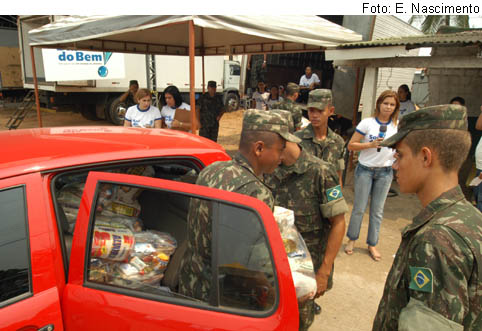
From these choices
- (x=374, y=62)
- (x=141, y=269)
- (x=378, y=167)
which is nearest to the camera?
(x=141, y=269)

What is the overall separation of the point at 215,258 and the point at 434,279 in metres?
0.72

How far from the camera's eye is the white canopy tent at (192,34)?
11.8ft

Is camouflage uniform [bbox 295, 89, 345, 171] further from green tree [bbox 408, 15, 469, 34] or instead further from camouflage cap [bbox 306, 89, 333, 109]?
green tree [bbox 408, 15, 469, 34]

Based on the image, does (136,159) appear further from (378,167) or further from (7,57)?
(7,57)

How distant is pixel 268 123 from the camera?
156 cm

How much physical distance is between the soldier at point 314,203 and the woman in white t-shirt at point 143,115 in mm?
3224

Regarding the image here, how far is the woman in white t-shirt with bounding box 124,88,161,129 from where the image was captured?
4807mm

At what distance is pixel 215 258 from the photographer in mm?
1205

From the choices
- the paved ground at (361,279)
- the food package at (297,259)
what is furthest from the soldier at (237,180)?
the paved ground at (361,279)

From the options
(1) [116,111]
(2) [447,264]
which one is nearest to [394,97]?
(2) [447,264]

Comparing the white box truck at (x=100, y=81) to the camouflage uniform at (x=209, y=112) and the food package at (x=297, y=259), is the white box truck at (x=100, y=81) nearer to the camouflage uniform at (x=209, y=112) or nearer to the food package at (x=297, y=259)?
the camouflage uniform at (x=209, y=112)

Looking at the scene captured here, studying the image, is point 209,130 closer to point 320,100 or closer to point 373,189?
point 373,189

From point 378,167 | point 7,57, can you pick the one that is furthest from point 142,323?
point 7,57

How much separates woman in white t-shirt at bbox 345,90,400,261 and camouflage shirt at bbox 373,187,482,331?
2.31 m
